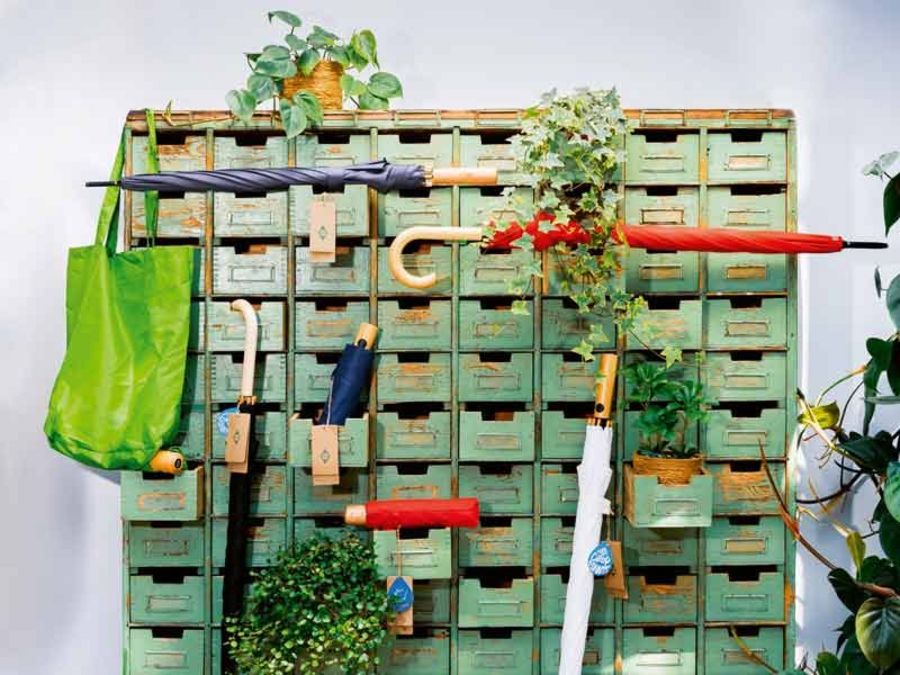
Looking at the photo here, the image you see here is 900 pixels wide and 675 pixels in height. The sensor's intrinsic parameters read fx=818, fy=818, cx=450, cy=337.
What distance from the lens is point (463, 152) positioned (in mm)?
2768

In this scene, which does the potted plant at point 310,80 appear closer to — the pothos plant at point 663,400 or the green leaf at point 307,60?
the green leaf at point 307,60

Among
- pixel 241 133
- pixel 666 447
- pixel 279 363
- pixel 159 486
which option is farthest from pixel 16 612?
pixel 666 447

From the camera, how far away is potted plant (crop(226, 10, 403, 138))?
8.77ft

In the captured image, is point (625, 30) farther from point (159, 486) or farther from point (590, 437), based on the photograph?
point (159, 486)

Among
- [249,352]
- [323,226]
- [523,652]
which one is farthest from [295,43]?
[523,652]

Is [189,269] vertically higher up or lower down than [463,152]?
lower down

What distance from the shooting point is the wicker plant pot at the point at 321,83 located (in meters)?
2.75

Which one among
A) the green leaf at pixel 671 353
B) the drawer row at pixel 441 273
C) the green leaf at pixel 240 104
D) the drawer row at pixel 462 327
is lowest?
the green leaf at pixel 671 353

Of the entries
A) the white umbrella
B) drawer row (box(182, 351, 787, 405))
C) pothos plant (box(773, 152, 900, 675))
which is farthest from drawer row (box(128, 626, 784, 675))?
drawer row (box(182, 351, 787, 405))

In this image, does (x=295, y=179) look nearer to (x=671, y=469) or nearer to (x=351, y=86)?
(x=351, y=86)

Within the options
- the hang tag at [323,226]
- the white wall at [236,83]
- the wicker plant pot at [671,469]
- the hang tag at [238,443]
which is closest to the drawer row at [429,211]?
the hang tag at [323,226]

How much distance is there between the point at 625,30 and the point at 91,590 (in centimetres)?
288

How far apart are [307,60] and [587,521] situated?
1769 mm

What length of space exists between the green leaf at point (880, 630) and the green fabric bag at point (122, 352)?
215cm
